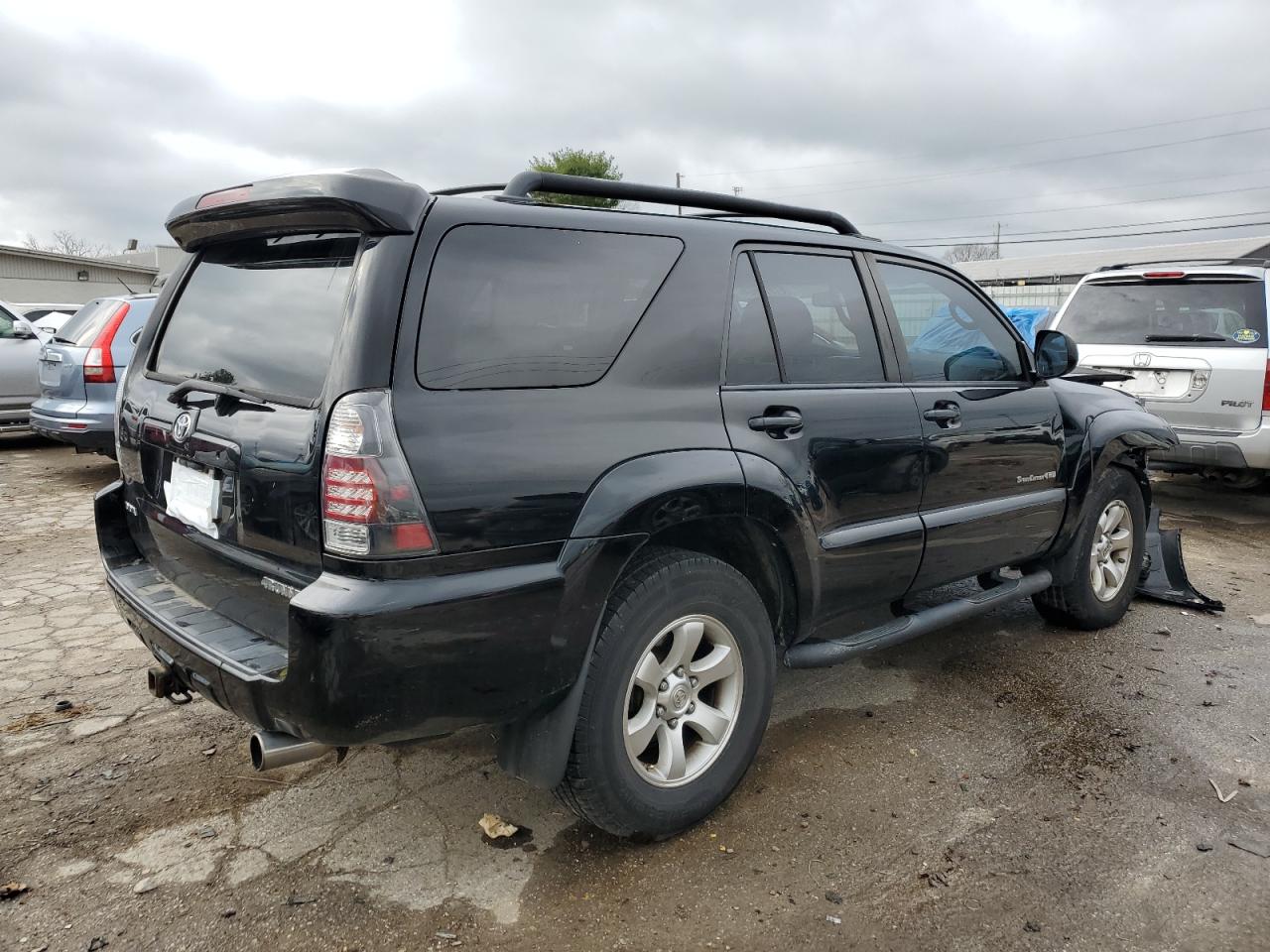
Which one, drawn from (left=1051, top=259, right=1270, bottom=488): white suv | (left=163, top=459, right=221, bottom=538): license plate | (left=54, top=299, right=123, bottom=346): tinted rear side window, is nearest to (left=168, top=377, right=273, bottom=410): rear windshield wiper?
(left=163, top=459, right=221, bottom=538): license plate

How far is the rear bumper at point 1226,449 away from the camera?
643cm

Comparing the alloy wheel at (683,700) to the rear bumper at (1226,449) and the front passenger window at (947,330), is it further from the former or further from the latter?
the rear bumper at (1226,449)

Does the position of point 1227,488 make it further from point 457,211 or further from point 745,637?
point 457,211

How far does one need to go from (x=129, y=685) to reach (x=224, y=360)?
183 centimetres

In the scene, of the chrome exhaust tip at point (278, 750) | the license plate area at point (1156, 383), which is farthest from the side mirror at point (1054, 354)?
the chrome exhaust tip at point (278, 750)

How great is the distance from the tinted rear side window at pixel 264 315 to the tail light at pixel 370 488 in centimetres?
19

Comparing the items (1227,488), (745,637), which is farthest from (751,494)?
(1227,488)

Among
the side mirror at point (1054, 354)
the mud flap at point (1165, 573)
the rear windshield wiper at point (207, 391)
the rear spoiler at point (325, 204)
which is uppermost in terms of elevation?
the rear spoiler at point (325, 204)

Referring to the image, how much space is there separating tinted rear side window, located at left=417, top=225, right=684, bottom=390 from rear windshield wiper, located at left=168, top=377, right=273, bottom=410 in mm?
508

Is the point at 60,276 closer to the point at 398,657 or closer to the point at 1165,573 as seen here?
the point at 1165,573

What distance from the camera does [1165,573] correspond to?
16.9 ft

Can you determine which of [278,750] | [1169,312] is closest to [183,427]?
[278,750]

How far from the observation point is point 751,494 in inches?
107

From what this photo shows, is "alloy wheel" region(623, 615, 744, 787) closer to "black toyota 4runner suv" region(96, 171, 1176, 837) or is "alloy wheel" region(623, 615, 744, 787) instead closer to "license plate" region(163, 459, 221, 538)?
"black toyota 4runner suv" region(96, 171, 1176, 837)
